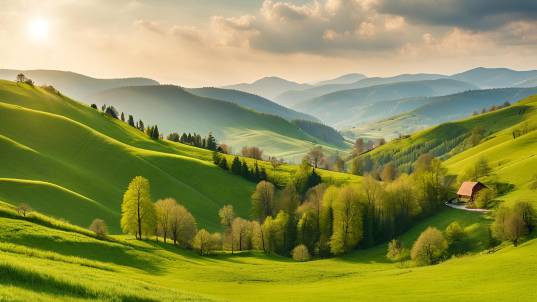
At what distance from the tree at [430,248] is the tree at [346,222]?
21.4 metres

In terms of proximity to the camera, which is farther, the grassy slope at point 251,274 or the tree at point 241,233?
the tree at point 241,233

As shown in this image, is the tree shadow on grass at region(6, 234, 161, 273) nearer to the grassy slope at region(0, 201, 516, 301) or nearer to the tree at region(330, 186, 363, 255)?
the grassy slope at region(0, 201, 516, 301)

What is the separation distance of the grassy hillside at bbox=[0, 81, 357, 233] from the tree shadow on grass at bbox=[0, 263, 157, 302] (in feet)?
236

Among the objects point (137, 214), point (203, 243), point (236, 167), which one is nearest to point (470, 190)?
point (203, 243)

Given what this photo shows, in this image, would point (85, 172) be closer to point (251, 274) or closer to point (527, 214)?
point (251, 274)

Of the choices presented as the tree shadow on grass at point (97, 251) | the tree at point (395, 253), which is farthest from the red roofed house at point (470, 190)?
the tree shadow on grass at point (97, 251)

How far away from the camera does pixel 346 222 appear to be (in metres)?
100

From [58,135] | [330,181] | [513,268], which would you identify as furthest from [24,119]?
[513,268]

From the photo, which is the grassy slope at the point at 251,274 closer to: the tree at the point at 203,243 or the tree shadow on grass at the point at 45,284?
the tree shadow on grass at the point at 45,284

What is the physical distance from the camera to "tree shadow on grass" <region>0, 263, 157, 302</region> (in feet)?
72.1

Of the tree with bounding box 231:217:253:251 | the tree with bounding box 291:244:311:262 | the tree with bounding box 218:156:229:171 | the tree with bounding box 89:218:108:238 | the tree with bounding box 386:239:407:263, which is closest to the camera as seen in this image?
the tree with bounding box 89:218:108:238

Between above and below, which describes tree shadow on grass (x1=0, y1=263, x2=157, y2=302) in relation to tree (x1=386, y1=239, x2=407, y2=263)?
above

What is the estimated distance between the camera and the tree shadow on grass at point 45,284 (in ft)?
72.1

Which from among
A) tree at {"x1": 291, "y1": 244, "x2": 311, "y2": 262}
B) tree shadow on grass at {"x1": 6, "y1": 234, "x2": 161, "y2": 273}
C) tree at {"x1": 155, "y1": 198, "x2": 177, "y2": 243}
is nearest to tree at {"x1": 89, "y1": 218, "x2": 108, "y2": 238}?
tree shadow on grass at {"x1": 6, "y1": 234, "x2": 161, "y2": 273}
